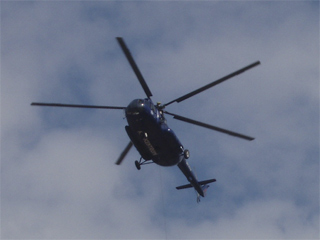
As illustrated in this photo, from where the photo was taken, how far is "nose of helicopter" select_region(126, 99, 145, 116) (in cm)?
2811

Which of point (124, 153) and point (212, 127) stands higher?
point (212, 127)

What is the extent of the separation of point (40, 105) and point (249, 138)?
12875mm

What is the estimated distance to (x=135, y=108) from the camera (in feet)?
92.3

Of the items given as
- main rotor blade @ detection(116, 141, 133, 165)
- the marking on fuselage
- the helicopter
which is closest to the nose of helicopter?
the helicopter

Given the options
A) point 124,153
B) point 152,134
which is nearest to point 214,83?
point 152,134

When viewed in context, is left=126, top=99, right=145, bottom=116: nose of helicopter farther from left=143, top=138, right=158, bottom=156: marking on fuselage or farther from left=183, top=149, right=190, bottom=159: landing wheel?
left=183, top=149, right=190, bottom=159: landing wheel

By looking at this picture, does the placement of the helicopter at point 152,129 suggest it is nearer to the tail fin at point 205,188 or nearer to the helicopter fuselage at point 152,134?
the helicopter fuselage at point 152,134

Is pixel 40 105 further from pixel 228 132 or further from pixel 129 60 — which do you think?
pixel 228 132

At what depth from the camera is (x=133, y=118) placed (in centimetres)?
2827

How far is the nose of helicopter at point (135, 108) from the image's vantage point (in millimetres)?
28109

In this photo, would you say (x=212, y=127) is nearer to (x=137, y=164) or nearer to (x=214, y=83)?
(x=214, y=83)

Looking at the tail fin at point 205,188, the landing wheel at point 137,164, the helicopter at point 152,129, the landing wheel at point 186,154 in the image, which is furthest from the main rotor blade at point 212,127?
the tail fin at point 205,188

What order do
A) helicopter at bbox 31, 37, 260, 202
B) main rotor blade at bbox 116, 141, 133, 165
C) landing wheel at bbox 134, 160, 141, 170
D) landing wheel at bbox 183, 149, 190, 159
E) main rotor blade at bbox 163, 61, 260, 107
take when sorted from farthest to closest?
landing wheel at bbox 183, 149, 190, 159
landing wheel at bbox 134, 160, 141, 170
main rotor blade at bbox 116, 141, 133, 165
helicopter at bbox 31, 37, 260, 202
main rotor blade at bbox 163, 61, 260, 107

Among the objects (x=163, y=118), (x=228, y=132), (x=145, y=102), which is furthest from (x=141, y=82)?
(x=228, y=132)
